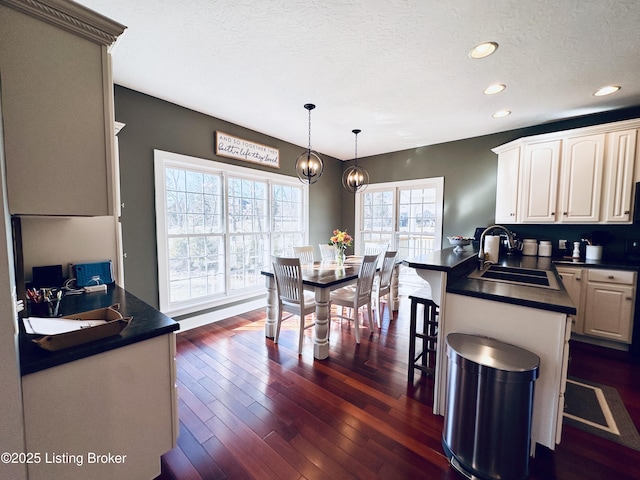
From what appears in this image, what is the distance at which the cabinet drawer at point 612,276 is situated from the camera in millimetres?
2568

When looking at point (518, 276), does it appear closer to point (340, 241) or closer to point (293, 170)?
point (340, 241)

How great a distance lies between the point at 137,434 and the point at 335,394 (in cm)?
133

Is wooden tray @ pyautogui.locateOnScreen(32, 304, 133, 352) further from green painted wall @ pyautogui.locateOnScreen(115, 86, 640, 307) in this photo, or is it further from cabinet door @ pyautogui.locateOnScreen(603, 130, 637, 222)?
cabinet door @ pyautogui.locateOnScreen(603, 130, 637, 222)

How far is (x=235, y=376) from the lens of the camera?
2.23 m

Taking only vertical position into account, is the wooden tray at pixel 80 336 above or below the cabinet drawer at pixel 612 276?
above

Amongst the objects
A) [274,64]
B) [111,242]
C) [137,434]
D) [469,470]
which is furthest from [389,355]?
[274,64]

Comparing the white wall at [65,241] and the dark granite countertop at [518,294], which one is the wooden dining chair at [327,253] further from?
the white wall at [65,241]

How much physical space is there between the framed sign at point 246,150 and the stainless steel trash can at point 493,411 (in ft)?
11.2

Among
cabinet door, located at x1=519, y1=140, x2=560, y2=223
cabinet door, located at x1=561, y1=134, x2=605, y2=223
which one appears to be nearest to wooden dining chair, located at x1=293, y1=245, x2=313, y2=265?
cabinet door, located at x1=519, y1=140, x2=560, y2=223

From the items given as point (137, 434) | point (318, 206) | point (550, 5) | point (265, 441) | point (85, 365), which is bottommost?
point (265, 441)

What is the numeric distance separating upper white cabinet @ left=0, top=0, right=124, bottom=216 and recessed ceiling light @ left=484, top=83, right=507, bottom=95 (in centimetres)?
292

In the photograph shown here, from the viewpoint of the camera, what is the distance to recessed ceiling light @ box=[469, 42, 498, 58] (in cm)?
184

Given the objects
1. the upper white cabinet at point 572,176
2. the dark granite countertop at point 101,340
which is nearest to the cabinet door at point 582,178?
the upper white cabinet at point 572,176

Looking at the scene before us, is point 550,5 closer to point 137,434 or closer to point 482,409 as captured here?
point 482,409
